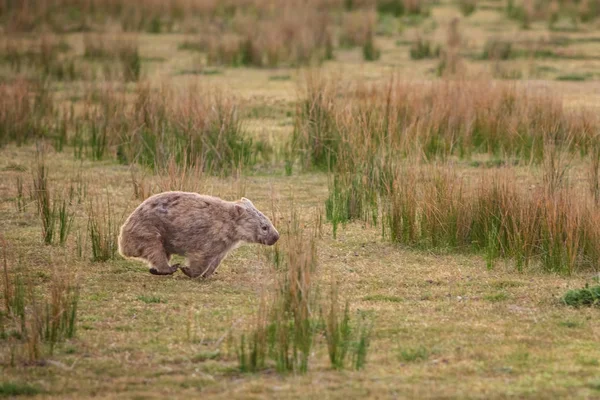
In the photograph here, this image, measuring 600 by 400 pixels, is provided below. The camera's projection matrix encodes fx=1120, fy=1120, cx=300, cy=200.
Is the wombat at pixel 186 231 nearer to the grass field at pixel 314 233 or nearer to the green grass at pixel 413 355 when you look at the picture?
the grass field at pixel 314 233

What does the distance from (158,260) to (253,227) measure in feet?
2.12

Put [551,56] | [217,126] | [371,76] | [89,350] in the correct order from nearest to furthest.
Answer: [89,350] → [217,126] → [371,76] → [551,56]

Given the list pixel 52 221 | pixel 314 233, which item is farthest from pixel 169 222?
pixel 314 233

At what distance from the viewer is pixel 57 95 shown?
14.0 meters

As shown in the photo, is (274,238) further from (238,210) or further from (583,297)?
(583,297)

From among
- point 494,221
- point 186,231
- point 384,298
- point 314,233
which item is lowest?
point 314,233

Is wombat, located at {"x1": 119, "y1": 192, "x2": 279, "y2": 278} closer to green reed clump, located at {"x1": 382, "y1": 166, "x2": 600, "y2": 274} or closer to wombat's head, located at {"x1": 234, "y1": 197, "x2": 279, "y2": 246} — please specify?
wombat's head, located at {"x1": 234, "y1": 197, "x2": 279, "y2": 246}

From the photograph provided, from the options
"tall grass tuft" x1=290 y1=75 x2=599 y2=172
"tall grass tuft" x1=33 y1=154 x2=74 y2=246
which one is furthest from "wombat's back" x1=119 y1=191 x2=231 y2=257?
"tall grass tuft" x1=290 y1=75 x2=599 y2=172

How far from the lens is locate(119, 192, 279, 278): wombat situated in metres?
6.81

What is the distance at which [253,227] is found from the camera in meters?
7.07

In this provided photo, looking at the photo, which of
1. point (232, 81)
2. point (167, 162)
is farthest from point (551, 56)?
point (167, 162)

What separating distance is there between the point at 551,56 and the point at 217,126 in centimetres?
804

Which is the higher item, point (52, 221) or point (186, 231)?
point (186, 231)

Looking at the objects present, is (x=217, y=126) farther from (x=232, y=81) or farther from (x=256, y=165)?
(x=232, y=81)
